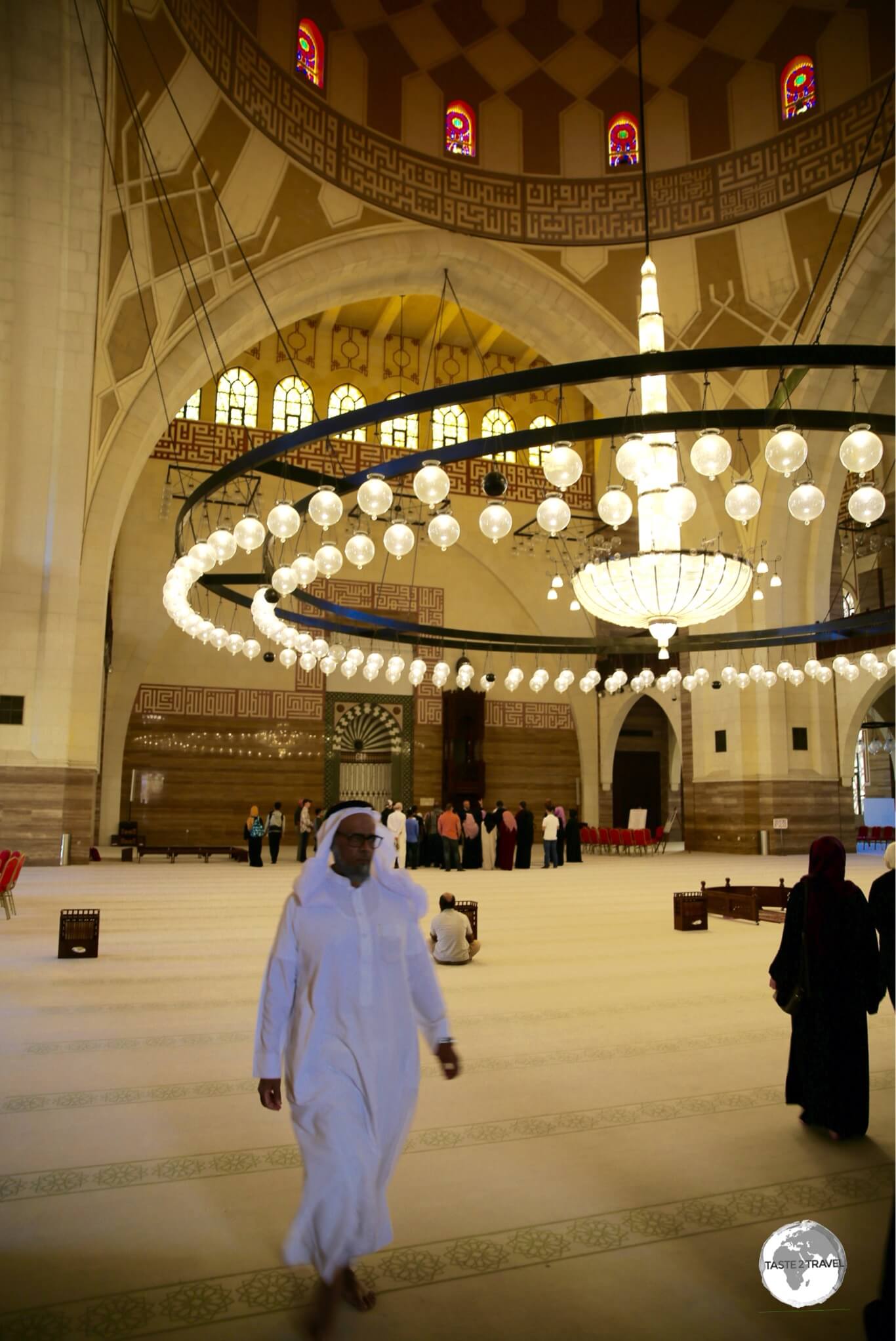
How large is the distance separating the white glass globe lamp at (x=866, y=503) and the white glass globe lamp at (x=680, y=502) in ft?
2.88

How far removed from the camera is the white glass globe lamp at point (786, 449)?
4.05m

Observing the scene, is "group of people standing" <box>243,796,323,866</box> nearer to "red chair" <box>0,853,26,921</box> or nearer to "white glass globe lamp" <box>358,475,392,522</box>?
"red chair" <box>0,853,26,921</box>

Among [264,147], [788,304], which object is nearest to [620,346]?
[788,304]

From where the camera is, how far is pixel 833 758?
13477mm

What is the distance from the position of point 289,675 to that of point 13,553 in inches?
242

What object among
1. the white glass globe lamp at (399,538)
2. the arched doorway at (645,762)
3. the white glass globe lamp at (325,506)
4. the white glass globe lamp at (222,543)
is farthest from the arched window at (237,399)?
the white glass globe lamp at (325,506)

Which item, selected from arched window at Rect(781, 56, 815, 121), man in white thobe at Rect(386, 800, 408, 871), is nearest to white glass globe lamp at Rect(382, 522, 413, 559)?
man in white thobe at Rect(386, 800, 408, 871)

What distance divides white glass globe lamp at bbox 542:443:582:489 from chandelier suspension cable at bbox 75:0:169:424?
275 inches

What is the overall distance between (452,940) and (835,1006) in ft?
8.19

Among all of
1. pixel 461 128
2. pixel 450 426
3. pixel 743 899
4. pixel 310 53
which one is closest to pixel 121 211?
pixel 310 53

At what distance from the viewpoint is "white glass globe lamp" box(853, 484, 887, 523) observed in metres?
5.08

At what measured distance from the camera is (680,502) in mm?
4992

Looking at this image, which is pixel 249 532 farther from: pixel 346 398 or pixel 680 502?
pixel 346 398

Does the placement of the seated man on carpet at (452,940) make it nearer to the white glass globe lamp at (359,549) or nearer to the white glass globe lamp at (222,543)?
the white glass globe lamp at (359,549)
